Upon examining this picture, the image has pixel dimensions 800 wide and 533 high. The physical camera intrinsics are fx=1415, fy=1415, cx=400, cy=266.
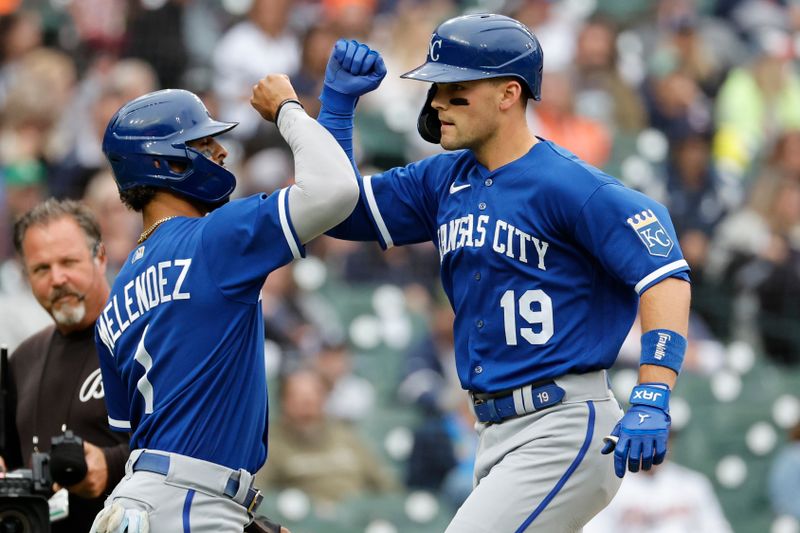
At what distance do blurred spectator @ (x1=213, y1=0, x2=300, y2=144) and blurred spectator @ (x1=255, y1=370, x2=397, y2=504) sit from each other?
2158 mm

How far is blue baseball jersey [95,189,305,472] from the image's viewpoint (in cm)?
369

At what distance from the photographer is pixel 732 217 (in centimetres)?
1046

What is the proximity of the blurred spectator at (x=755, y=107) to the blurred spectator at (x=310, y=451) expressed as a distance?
4.14m

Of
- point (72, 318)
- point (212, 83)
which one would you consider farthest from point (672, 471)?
point (72, 318)

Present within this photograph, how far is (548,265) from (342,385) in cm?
485

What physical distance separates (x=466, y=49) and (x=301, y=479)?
463 centimetres

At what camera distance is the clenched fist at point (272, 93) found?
3.94 m

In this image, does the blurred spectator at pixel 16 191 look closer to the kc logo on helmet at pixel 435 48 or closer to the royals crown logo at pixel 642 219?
the kc logo on helmet at pixel 435 48

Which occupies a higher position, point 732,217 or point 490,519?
point 490,519

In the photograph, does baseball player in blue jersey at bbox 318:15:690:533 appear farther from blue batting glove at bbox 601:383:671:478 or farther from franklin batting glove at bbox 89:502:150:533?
franklin batting glove at bbox 89:502:150:533

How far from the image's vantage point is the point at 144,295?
3824mm

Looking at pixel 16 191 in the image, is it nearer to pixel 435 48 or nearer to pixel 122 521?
pixel 435 48

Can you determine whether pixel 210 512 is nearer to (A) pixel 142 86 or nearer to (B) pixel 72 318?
(B) pixel 72 318

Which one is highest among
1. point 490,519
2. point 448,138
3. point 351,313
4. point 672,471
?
point 448,138
